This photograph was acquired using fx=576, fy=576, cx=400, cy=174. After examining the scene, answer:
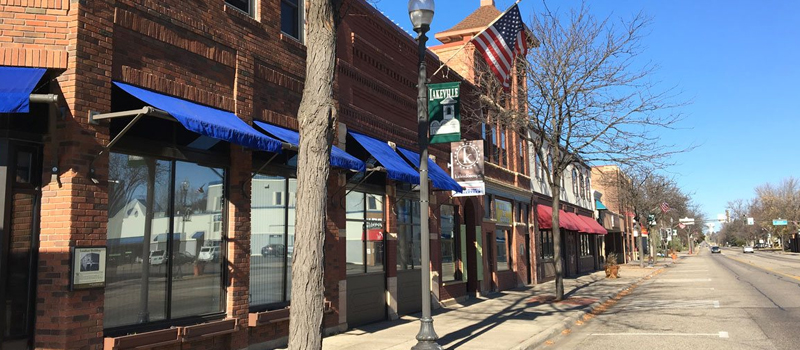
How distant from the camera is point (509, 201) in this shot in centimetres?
2530

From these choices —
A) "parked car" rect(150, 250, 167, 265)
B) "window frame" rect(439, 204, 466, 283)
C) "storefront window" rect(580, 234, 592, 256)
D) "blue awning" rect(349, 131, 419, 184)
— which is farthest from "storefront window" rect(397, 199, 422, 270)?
"storefront window" rect(580, 234, 592, 256)

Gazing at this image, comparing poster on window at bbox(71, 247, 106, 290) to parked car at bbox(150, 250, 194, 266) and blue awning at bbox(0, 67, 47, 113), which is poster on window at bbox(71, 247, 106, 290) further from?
blue awning at bbox(0, 67, 47, 113)

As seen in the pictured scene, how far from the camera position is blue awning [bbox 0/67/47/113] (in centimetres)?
630

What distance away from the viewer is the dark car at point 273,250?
1071 cm

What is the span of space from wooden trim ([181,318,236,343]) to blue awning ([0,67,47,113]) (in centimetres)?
378

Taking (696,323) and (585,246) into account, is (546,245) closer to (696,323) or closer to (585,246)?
(585,246)

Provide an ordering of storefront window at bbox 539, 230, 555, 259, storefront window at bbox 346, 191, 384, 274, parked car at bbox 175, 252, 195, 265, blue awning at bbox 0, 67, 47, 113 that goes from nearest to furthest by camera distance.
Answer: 1. blue awning at bbox 0, 67, 47, 113
2. parked car at bbox 175, 252, 195, 265
3. storefront window at bbox 346, 191, 384, 274
4. storefront window at bbox 539, 230, 555, 259

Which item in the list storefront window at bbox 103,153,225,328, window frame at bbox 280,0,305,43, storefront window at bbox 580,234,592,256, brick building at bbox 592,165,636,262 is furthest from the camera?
brick building at bbox 592,165,636,262

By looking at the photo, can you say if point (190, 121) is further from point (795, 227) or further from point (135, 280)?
point (795, 227)

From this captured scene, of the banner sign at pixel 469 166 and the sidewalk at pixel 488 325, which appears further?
the banner sign at pixel 469 166

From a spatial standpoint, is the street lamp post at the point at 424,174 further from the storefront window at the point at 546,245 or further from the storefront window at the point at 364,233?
the storefront window at the point at 546,245

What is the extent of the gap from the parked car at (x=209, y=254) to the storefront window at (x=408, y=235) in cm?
664

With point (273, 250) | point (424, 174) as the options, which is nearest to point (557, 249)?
point (424, 174)

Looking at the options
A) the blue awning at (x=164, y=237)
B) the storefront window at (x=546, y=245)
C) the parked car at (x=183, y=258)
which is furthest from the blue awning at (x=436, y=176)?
the storefront window at (x=546, y=245)
